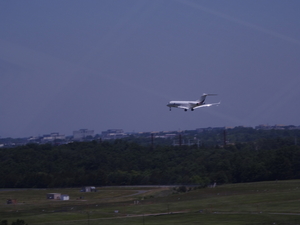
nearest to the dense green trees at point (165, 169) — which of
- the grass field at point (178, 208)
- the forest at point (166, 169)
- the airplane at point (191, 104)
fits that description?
the forest at point (166, 169)

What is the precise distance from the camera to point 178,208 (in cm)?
9262

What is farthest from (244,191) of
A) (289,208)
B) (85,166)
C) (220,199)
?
(85,166)

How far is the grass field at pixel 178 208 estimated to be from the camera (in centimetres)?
7688

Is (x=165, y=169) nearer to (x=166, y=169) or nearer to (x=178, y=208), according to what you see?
(x=166, y=169)

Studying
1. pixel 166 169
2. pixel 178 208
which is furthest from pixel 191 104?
pixel 166 169

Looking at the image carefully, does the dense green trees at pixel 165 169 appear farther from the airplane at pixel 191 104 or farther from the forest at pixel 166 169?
the airplane at pixel 191 104

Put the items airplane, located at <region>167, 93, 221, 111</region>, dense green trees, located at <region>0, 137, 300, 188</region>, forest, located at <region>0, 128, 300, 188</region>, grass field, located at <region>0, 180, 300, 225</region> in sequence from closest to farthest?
grass field, located at <region>0, 180, 300, 225</region> < airplane, located at <region>167, 93, 221, 111</region> < forest, located at <region>0, 128, 300, 188</region> < dense green trees, located at <region>0, 137, 300, 188</region>

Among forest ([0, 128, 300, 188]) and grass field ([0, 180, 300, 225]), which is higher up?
forest ([0, 128, 300, 188])

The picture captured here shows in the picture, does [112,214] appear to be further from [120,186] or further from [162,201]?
[120,186]

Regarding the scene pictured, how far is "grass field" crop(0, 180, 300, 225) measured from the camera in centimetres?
7688

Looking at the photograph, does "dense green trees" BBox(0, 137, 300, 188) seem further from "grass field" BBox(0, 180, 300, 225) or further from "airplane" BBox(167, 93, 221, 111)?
"airplane" BBox(167, 93, 221, 111)

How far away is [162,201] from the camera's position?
344ft

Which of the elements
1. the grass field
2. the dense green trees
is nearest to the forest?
the dense green trees

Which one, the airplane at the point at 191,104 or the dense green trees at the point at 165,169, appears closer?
the airplane at the point at 191,104
